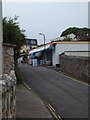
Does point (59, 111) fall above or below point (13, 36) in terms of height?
below

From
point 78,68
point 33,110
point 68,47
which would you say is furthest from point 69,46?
point 33,110

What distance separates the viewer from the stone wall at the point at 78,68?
93.9 ft

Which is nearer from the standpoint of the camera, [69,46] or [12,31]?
[12,31]

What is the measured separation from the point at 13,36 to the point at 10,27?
2.09 feet

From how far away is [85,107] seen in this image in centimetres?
1446

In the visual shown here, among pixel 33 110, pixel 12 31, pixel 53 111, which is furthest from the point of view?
pixel 12 31

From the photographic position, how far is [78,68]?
3158cm

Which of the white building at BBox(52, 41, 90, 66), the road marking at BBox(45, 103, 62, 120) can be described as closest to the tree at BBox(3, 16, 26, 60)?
the road marking at BBox(45, 103, 62, 120)

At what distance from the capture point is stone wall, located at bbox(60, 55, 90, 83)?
2862 cm

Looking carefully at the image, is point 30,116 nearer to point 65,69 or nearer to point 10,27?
point 10,27

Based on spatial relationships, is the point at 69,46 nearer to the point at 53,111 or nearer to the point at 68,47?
the point at 68,47

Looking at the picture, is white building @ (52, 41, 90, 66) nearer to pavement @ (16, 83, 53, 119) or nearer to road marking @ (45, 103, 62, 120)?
pavement @ (16, 83, 53, 119)

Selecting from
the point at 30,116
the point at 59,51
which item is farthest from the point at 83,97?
the point at 59,51

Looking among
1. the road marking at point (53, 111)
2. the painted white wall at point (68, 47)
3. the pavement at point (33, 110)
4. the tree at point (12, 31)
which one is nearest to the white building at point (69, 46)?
the painted white wall at point (68, 47)
